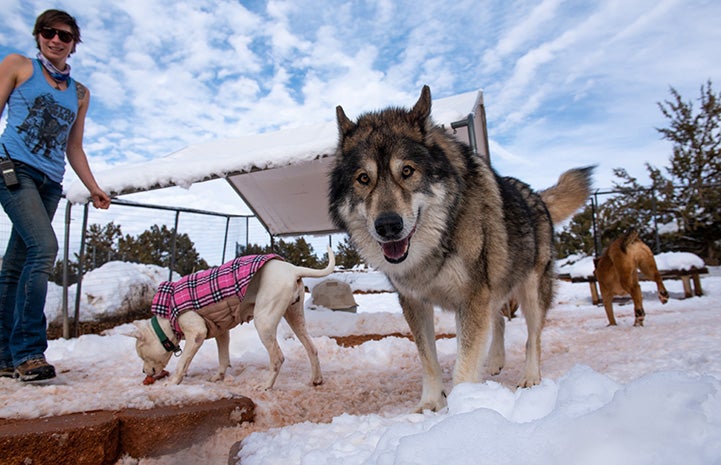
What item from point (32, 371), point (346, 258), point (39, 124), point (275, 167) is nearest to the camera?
point (32, 371)

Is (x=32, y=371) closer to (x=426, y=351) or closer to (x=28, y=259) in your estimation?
(x=28, y=259)

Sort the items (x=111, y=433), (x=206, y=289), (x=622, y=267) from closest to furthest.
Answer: (x=111, y=433)
(x=206, y=289)
(x=622, y=267)

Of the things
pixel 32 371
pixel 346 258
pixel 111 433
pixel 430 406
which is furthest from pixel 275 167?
pixel 346 258

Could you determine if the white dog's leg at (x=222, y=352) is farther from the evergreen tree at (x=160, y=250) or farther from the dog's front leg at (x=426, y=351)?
the evergreen tree at (x=160, y=250)

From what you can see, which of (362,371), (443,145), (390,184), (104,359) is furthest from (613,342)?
(104,359)

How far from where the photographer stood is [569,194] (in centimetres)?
420

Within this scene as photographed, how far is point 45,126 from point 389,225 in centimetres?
271

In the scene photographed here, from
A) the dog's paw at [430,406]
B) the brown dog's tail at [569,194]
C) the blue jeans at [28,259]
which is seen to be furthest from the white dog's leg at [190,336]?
the brown dog's tail at [569,194]

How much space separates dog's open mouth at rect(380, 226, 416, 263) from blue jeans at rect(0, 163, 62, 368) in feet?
8.28

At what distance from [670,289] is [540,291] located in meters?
8.33

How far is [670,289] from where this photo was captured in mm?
9578

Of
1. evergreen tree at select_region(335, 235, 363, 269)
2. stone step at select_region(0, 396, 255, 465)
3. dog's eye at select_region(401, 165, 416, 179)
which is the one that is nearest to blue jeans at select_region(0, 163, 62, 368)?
stone step at select_region(0, 396, 255, 465)

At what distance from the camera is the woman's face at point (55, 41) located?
10.0 ft

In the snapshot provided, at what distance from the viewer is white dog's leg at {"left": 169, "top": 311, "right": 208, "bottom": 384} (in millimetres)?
3396
